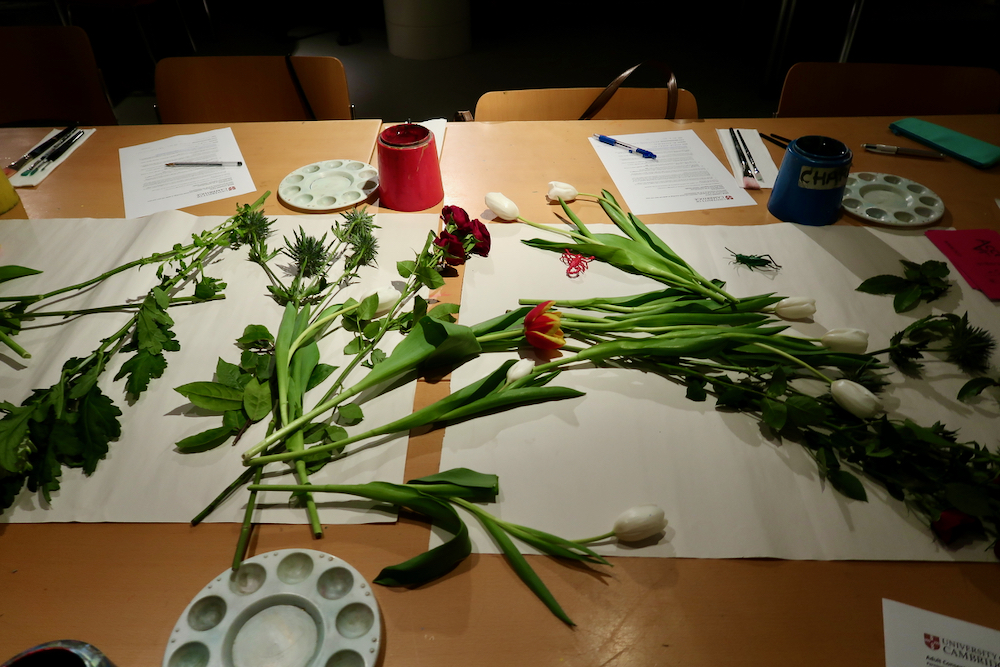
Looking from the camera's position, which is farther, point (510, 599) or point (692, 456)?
point (692, 456)

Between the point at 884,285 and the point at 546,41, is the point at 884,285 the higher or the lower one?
the higher one

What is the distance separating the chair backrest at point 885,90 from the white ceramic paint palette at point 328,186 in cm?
106

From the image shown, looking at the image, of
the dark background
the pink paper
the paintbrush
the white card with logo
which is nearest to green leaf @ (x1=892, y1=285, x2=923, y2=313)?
the pink paper

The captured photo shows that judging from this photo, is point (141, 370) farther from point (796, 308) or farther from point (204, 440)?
point (796, 308)

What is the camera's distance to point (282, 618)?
0.51m

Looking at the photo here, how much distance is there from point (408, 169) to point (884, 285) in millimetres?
795

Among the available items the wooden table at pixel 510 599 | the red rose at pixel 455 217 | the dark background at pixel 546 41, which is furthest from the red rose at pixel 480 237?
the dark background at pixel 546 41

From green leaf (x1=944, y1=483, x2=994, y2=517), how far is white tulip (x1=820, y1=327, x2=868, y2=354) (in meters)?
0.21

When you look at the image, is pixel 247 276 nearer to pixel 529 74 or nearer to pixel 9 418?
pixel 9 418

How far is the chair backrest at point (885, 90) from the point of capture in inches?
56.9

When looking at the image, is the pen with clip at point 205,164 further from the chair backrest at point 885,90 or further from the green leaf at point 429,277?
the chair backrest at point 885,90

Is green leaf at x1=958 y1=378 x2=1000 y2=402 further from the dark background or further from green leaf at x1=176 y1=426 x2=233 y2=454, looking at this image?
the dark background

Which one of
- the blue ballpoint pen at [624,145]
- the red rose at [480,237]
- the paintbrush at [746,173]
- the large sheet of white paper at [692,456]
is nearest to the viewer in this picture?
the large sheet of white paper at [692,456]

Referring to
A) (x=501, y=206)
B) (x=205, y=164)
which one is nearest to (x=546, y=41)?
(x=205, y=164)
